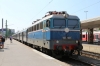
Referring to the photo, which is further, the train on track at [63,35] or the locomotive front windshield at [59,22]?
the locomotive front windshield at [59,22]

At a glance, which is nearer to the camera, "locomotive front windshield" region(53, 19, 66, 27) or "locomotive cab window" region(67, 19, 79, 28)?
"locomotive front windshield" region(53, 19, 66, 27)

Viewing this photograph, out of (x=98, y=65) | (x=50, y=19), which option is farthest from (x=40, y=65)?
(x=50, y=19)

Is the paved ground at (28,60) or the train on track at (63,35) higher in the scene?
the train on track at (63,35)

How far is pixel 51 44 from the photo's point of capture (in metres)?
15.3

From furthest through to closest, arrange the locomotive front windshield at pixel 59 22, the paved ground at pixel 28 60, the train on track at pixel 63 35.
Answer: the locomotive front windshield at pixel 59 22 → the train on track at pixel 63 35 → the paved ground at pixel 28 60

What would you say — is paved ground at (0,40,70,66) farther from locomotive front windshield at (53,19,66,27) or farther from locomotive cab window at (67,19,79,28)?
locomotive cab window at (67,19,79,28)

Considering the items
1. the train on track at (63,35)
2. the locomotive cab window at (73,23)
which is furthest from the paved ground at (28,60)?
the locomotive cab window at (73,23)

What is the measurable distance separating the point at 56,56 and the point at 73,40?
5.73 ft

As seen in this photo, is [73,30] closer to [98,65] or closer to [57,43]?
[57,43]

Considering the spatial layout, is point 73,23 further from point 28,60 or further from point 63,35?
point 28,60

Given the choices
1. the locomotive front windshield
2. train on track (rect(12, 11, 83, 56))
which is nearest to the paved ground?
train on track (rect(12, 11, 83, 56))

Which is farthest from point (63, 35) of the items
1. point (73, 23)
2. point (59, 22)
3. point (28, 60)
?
point (28, 60)

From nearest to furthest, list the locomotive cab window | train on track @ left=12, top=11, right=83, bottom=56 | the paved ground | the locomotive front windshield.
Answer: the paved ground, train on track @ left=12, top=11, right=83, bottom=56, the locomotive front windshield, the locomotive cab window

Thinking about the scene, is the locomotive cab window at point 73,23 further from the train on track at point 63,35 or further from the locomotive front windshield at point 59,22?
the locomotive front windshield at point 59,22
